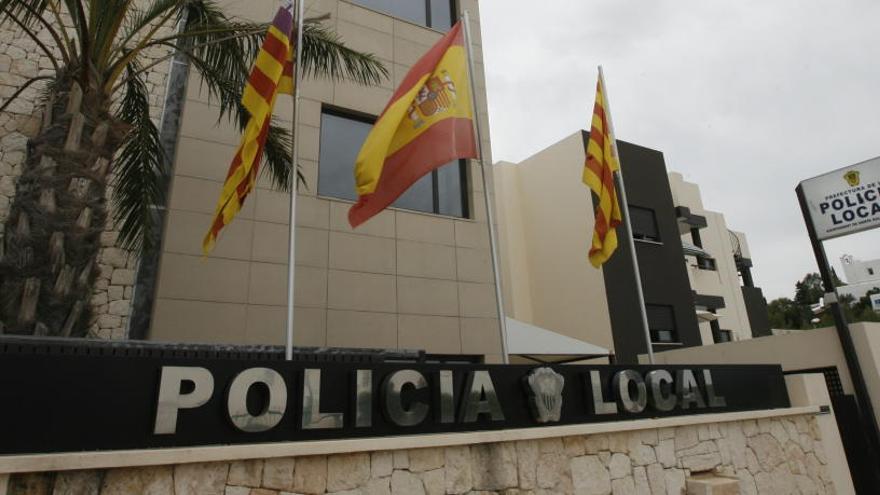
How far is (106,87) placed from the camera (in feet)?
18.8

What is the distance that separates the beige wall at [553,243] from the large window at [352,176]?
24.8ft

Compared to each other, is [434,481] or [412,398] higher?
[412,398]

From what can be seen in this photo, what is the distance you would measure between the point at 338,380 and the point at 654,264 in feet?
58.7

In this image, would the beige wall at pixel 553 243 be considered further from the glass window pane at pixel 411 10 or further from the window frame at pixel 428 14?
the glass window pane at pixel 411 10

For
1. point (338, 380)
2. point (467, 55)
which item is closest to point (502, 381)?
point (338, 380)

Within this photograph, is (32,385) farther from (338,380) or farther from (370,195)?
(370,195)

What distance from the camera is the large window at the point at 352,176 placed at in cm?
977

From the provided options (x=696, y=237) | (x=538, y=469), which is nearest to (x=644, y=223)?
(x=696, y=237)

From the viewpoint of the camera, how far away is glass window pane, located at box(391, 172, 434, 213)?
33.7ft

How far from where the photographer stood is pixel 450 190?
36.2ft

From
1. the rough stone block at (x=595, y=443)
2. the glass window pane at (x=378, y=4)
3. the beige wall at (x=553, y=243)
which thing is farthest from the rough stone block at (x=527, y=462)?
the beige wall at (x=553, y=243)

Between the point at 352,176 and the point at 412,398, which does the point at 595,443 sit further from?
the point at 352,176

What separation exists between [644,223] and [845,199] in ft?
39.0

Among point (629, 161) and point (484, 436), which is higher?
point (629, 161)
